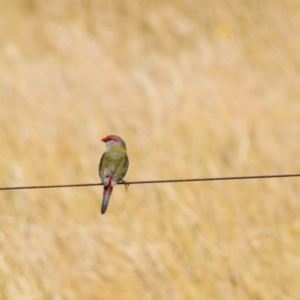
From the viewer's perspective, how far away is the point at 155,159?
16.5 feet

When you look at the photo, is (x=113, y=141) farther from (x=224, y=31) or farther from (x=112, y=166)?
(x=224, y=31)

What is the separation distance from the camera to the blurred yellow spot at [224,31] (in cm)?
795

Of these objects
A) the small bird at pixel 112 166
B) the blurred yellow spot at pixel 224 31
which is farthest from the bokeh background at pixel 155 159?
the small bird at pixel 112 166

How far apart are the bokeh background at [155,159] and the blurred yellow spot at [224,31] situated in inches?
0.9

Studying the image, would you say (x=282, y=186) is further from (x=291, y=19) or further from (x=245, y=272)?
(x=291, y=19)

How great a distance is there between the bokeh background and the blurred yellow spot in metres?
0.02

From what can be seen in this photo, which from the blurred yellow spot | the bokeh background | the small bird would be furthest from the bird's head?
the blurred yellow spot

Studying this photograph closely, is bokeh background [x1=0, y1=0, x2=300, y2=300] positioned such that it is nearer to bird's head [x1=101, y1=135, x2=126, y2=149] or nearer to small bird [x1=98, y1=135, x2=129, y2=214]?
bird's head [x1=101, y1=135, x2=126, y2=149]

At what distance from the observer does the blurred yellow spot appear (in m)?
7.95

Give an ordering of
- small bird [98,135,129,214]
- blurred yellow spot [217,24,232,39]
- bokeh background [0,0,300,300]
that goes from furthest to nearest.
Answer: blurred yellow spot [217,24,232,39] < bokeh background [0,0,300,300] < small bird [98,135,129,214]

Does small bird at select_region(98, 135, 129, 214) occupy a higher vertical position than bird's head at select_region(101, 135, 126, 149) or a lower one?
lower

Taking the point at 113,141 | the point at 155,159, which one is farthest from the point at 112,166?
the point at 155,159

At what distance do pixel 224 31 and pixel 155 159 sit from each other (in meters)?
3.40

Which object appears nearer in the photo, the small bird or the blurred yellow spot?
the small bird
